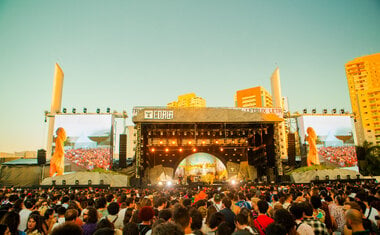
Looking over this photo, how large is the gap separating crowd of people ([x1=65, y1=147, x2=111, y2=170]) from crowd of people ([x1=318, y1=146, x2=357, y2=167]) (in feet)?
82.2

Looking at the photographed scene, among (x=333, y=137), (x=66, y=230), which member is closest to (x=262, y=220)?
(x=66, y=230)

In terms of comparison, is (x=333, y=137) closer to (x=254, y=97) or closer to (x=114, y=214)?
(x=114, y=214)

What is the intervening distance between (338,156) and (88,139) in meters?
29.6

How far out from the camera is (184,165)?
109 feet

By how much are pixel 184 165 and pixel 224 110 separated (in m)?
12.7

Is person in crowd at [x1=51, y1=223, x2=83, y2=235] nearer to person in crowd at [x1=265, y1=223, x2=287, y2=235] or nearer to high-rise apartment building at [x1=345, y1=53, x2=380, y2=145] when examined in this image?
person in crowd at [x1=265, y1=223, x2=287, y2=235]

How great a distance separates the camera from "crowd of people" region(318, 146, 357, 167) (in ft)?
99.5

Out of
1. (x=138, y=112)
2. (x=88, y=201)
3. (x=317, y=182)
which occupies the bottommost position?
(x=317, y=182)

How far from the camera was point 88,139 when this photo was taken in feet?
91.2

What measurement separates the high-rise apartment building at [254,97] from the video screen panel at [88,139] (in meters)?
97.3

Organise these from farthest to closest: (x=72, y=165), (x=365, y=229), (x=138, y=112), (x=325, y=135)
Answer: (x=325, y=135)
(x=72, y=165)
(x=138, y=112)
(x=365, y=229)

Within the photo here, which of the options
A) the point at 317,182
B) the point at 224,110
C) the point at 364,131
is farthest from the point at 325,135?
the point at 364,131

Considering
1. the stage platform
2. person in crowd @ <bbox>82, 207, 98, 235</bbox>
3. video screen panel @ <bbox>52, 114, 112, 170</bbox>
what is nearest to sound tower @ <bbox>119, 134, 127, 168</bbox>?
video screen panel @ <bbox>52, 114, 112, 170</bbox>

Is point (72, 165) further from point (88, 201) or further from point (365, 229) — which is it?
point (365, 229)
